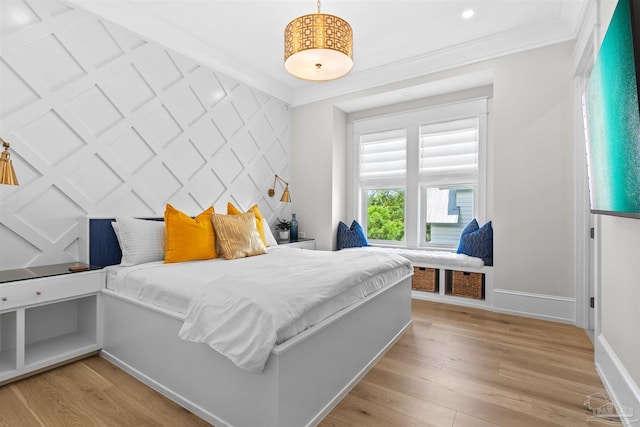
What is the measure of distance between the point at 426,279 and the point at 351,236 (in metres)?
1.13

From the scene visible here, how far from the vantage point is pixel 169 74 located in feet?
10.0

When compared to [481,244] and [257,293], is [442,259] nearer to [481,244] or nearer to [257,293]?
[481,244]

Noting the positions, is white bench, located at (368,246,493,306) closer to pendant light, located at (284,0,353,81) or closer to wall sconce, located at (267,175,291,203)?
wall sconce, located at (267,175,291,203)

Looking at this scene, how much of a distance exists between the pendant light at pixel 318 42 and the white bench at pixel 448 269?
216cm

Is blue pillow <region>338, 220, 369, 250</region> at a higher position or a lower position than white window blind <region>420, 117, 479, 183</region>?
lower

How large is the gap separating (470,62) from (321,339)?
3.30 m

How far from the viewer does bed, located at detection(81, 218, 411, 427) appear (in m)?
1.37

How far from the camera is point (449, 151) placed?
13.1 ft

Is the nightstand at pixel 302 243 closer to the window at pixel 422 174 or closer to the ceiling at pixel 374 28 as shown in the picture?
the window at pixel 422 174

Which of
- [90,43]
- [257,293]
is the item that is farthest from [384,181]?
[90,43]

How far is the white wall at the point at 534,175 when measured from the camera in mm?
2902

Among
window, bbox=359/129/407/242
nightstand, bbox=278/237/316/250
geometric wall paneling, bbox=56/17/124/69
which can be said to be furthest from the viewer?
window, bbox=359/129/407/242

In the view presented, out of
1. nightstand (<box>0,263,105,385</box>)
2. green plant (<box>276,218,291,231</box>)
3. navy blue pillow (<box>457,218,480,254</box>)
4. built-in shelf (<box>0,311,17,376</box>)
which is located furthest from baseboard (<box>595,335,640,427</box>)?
built-in shelf (<box>0,311,17,376</box>)

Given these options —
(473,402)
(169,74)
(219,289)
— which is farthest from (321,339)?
(169,74)
